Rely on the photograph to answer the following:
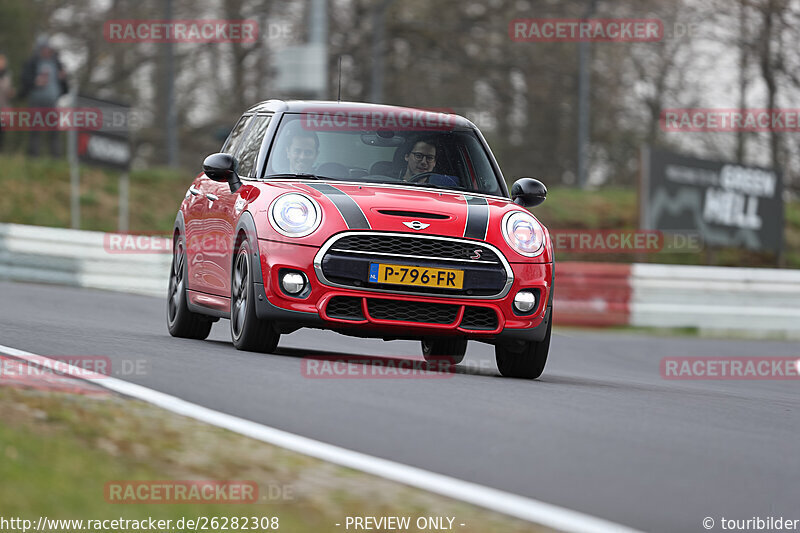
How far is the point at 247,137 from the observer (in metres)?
10.6

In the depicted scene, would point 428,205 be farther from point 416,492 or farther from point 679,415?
point 416,492

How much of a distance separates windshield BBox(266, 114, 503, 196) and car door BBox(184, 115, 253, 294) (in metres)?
0.63

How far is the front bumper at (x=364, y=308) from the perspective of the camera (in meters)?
8.70

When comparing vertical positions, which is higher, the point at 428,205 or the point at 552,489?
the point at 428,205

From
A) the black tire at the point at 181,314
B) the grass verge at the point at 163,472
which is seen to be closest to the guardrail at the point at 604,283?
the black tire at the point at 181,314

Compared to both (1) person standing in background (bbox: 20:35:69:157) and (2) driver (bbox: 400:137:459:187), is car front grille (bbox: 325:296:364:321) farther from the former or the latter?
(1) person standing in background (bbox: 20:35:69:157)

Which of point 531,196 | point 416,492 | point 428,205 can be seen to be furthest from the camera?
point 531,196

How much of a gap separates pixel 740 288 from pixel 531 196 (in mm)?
11278

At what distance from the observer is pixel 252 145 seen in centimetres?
1027

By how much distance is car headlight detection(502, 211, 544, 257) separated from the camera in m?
8.99

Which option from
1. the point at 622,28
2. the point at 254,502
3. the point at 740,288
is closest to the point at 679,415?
the point at 254,502

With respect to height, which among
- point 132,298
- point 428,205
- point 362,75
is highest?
point 362,75

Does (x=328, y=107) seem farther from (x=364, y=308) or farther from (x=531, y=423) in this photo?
(x=531, y=423)

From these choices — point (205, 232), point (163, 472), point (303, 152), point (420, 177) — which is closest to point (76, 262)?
point (205, 232)
